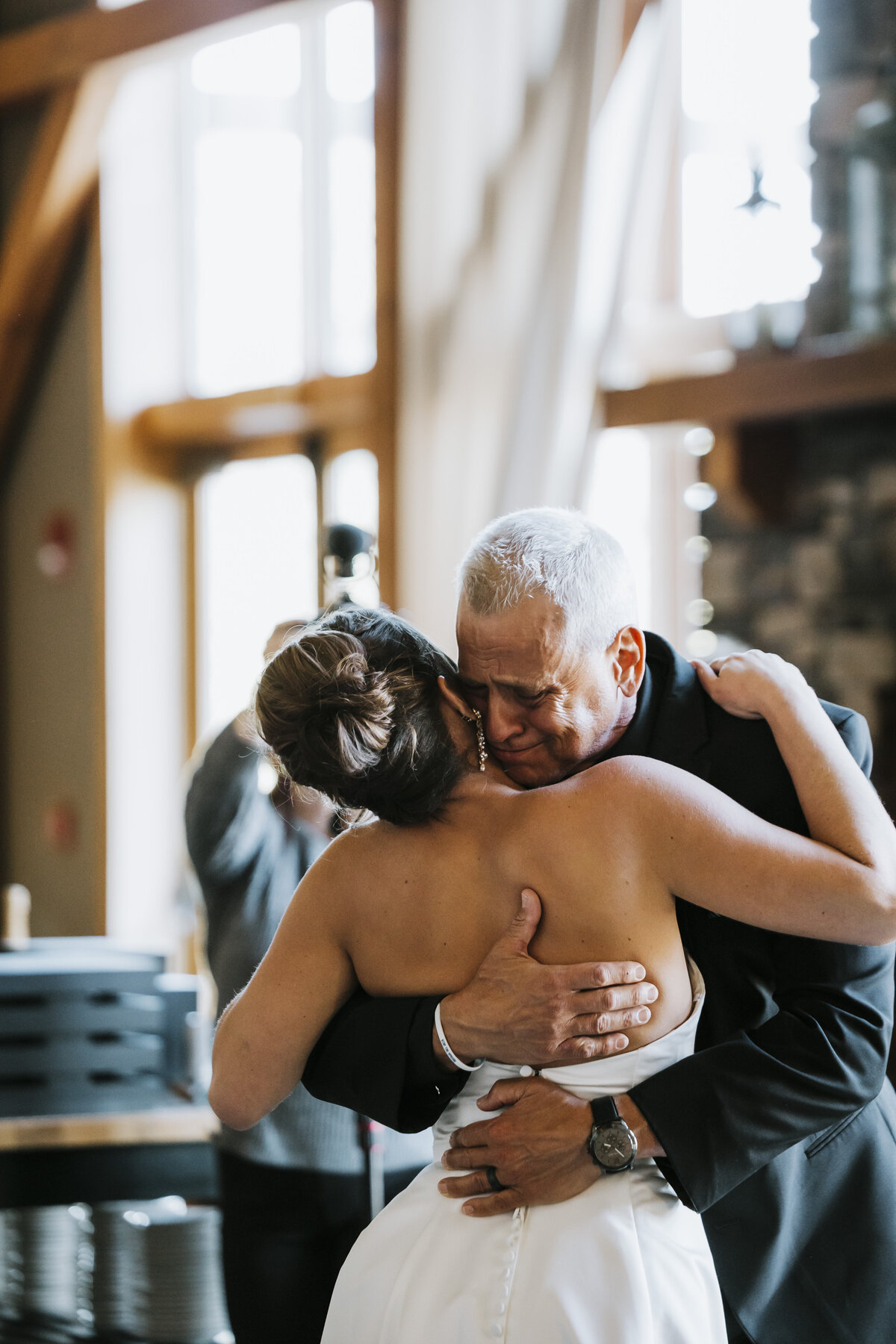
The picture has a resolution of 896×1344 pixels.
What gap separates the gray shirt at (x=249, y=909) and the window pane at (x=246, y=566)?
2.78 meters

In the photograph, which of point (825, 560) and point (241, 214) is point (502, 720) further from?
→ point (241, 214)

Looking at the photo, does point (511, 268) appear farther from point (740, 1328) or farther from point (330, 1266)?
point (740, 1328)

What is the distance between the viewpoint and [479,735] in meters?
1.53

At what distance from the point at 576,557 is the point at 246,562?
4111 mm

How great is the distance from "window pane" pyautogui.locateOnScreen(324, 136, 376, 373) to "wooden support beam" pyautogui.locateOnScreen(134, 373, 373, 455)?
188 mm

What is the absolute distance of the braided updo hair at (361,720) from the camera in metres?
1.38

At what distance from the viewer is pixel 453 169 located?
13.5ft

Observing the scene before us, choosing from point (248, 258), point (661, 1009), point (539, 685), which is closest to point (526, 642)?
point (539, 685)

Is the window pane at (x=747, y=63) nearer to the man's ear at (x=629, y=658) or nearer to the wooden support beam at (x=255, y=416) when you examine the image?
the wooden support beam at (x=255, y=416)

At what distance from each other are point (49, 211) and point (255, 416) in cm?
123

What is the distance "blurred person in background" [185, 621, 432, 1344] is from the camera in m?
2.36

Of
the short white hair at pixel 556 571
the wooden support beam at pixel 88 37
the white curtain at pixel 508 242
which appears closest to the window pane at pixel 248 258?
the wooden support beam at pixel 88 37

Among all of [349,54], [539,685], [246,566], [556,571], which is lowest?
[539,685]

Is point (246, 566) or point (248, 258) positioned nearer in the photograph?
point (248, 258)
